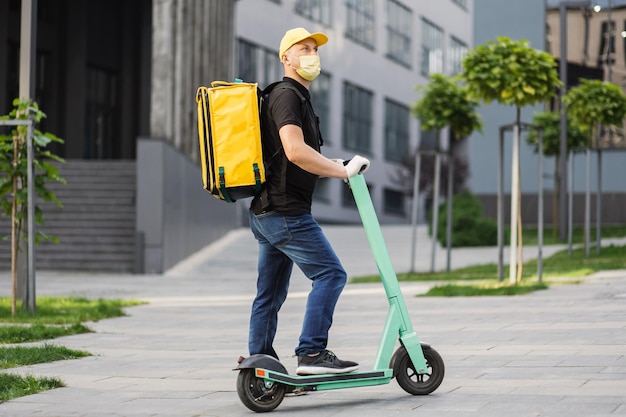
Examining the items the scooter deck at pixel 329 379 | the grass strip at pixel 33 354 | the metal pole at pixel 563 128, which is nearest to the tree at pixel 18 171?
the grass strip at pixel 33 354

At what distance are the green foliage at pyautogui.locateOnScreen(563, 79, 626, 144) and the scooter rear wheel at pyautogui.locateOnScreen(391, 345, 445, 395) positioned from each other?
51.8ft

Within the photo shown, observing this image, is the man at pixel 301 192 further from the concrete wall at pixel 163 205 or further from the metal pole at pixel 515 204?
the concrete wall at pixel 163 205

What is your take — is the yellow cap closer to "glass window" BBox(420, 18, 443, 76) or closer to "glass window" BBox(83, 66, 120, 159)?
"glass window" BBox(83, 66, 120, 159)

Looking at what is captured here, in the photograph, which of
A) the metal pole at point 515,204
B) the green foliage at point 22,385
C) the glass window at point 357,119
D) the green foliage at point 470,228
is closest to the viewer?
the green foliage at point 22,385

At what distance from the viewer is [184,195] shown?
25.5 metres

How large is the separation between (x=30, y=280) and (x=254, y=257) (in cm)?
1524

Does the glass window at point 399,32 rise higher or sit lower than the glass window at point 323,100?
higher

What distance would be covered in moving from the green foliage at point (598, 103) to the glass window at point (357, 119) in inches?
1218

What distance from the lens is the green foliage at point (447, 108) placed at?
20.4 metres

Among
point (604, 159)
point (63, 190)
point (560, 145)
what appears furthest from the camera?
point (604, 159)

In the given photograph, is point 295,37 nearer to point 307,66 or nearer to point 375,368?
point 307,66

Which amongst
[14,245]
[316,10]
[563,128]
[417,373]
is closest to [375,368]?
[417,373]

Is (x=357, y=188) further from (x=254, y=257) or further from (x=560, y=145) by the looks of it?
(x=560, y=145)

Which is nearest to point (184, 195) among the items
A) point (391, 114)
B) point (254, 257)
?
point (254, 257)
